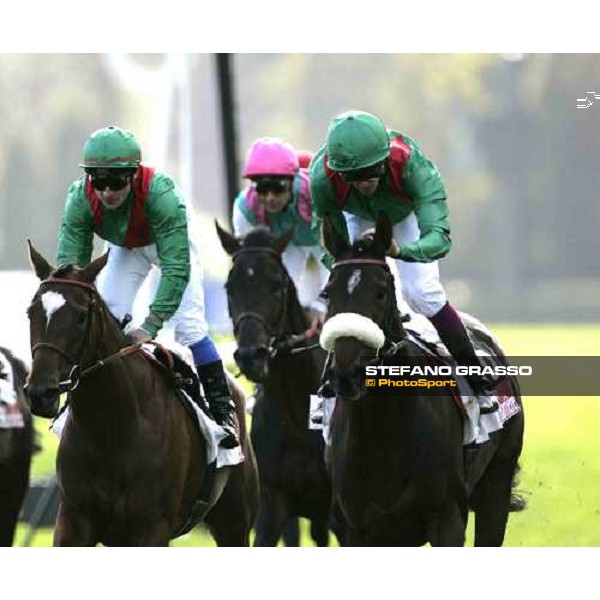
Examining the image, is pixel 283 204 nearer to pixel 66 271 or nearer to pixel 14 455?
pixel 14 455

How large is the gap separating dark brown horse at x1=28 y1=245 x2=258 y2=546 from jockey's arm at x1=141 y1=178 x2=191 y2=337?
186mm

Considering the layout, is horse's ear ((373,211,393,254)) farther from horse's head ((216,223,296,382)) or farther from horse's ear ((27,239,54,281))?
horse's head ((216,223,296,382))

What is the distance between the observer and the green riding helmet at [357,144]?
588 centimetres

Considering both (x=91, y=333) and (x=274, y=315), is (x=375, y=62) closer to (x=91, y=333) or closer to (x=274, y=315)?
(x=274, y=315)

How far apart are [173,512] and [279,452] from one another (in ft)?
4.86

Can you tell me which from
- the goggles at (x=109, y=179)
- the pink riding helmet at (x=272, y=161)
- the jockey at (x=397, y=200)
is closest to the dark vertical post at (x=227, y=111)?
the pink riding helmet at (x=272, y=161)

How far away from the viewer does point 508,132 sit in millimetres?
26797

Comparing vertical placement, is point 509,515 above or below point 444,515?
below

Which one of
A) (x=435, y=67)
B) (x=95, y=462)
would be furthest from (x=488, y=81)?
(x=95, y=462)

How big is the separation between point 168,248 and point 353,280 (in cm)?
86

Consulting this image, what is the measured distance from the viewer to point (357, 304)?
5449 millimetres

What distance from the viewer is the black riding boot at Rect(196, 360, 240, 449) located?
6.36 meters

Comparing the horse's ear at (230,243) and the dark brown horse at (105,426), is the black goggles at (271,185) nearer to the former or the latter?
the horse's ear at (230,243)

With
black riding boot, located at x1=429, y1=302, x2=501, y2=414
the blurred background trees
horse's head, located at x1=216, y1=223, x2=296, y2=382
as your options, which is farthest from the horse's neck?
the blurred background trees
